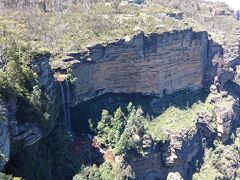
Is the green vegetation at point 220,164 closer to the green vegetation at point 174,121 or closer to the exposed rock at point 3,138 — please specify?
the green vegetation at point 174,121


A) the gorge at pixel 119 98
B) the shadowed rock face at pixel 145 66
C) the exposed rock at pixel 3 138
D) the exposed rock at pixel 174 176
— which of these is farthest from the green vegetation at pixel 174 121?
the exposed rock at pixel 3 138

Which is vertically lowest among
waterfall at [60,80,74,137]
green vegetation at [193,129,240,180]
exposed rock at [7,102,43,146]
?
green vegetation at [193,129,240,180]

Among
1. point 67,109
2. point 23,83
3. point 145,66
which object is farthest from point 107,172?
point 145,66

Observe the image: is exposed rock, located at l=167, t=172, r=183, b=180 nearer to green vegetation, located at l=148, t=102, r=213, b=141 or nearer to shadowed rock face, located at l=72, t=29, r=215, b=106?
green vegetation, located at l=148, t=102, r=213, b=141

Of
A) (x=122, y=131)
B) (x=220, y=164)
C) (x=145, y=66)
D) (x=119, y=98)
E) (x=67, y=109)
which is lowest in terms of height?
(x=220, y=164)

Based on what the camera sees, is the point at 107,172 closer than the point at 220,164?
Yes

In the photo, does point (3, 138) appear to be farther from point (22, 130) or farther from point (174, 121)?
point (174, 121)

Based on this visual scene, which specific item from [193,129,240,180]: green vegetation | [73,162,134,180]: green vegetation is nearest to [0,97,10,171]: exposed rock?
[73,162,134,180]: green vegetation
